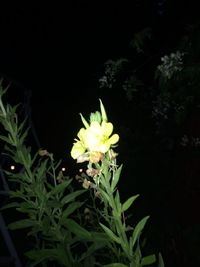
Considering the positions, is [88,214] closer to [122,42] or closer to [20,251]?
[20,251]

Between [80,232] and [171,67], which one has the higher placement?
[171,67]

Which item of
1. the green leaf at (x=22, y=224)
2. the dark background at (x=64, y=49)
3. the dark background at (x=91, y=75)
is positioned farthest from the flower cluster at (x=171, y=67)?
the green leaf at (x=22, y=224)

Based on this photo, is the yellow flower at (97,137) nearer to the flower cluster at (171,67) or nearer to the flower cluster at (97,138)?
the flower cluster at (97,138)

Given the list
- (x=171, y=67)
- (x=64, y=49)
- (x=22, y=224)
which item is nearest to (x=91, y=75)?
(x=64, y=49)

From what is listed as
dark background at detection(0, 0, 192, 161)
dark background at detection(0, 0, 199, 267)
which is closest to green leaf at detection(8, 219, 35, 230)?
dark background at detection(0, 0, 199, 267)

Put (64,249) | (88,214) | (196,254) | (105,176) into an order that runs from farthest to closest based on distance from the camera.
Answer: (196,254) → (88,214) → (64,249) → (105,176)

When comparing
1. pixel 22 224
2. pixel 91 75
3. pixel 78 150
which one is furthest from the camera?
pixel 91 75

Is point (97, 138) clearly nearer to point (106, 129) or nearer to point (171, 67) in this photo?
point (106, 129)

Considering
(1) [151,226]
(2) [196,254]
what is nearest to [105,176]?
(2) [196,254]
